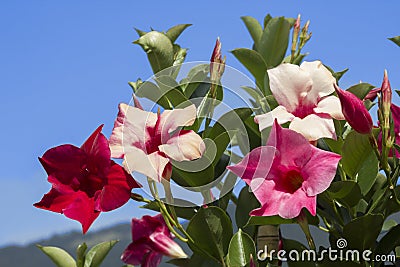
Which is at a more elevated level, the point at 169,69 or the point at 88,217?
the point at 169,69

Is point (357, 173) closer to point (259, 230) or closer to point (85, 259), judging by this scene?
point (259, 230)

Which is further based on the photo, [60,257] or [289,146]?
[60,257]

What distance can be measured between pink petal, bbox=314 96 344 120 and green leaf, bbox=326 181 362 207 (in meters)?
0.07

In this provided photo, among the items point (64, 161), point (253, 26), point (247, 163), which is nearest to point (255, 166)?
point (247, 163)

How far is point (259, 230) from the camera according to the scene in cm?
78

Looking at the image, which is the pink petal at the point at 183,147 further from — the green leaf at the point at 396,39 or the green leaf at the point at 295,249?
the green leaf at the point at 396,39

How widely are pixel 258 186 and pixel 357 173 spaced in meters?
0.17

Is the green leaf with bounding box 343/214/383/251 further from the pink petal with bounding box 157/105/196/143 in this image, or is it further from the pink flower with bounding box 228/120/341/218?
the pink petal with bounding box 157/105/196/143

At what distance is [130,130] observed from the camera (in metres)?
0.70

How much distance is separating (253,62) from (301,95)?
158 millimetres

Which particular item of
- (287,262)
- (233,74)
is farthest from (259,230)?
(233,74)

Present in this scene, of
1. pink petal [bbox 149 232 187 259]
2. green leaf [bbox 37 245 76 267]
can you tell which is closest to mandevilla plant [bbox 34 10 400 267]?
pink petal [bbox 149 232 187 259]

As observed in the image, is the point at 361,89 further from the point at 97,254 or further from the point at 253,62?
the point at 97,254

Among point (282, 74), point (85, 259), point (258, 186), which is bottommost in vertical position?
point (85, 259)
